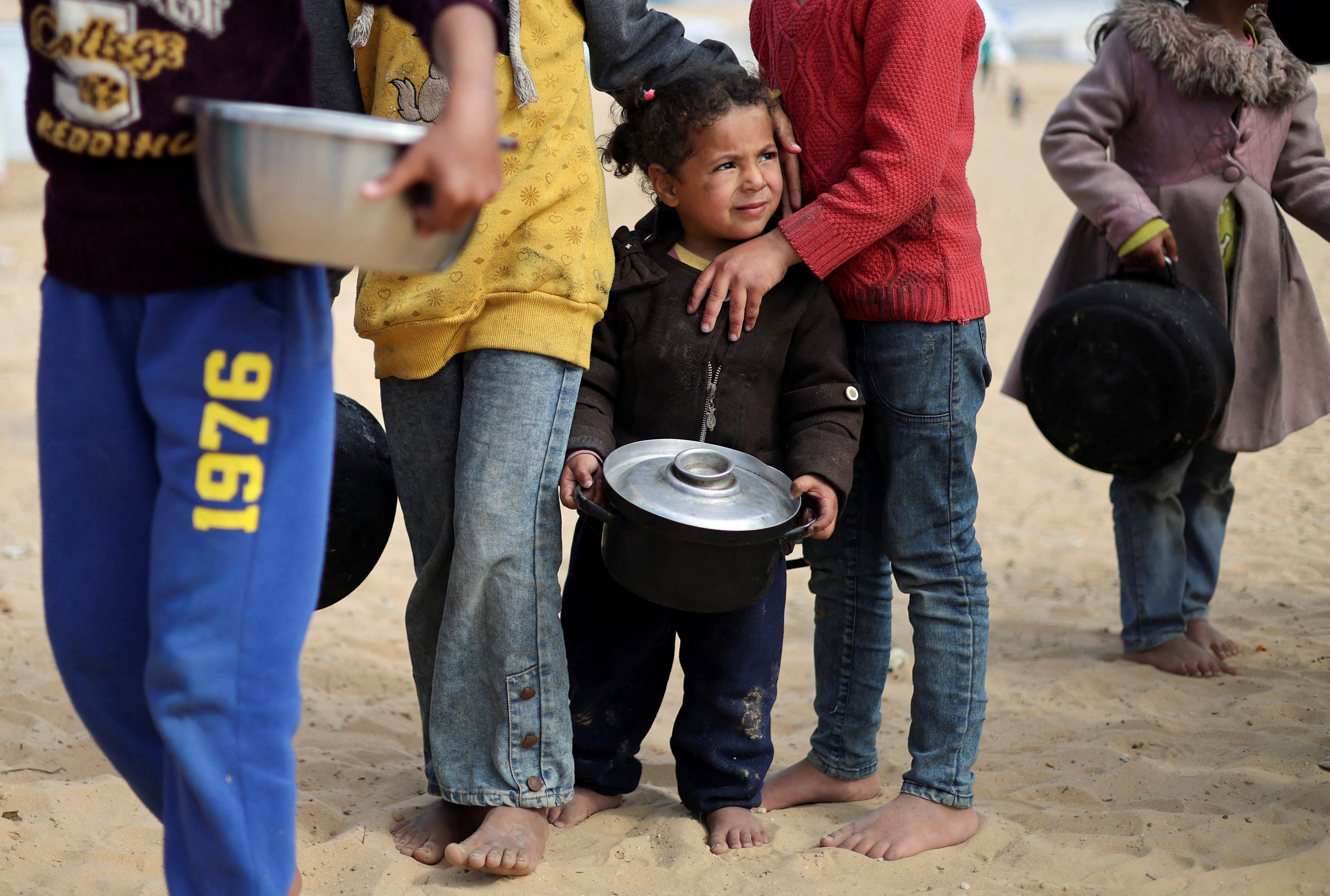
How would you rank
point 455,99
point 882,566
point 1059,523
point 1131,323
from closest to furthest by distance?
point 455,99 → point 882,566 → point 1131,323 → point 1059,523

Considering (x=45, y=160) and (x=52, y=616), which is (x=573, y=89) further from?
(x=52, y=616)

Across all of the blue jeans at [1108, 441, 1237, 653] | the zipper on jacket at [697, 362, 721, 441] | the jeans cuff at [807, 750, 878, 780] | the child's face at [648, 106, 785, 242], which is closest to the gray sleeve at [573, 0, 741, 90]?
the child's face at [648, 106, 785, 242]

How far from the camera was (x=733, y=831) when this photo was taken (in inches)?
105

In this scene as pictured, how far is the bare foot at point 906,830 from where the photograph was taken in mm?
2607

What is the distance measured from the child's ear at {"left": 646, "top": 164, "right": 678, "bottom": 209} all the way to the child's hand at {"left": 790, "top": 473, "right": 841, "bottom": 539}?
2.32ft

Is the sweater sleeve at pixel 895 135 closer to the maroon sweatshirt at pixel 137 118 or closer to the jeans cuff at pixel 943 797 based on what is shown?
the maroon sweatshirt at pixel 137 118

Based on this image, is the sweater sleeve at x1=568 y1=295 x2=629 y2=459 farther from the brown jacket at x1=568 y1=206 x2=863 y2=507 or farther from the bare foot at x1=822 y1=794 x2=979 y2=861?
the bare foot at x1=822 y1=794 x2=979 y2=861

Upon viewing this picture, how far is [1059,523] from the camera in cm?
577

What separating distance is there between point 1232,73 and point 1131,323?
0.97 metres

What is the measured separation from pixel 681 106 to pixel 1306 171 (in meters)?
2.30

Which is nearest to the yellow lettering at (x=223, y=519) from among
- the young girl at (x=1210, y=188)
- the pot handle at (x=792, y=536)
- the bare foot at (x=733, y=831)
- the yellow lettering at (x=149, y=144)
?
the yellow lettering at (x=149, y=144)

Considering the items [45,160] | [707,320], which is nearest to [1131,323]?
[707,320]

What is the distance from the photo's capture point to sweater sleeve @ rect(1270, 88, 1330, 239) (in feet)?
12.2

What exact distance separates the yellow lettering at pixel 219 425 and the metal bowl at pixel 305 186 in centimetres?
26
